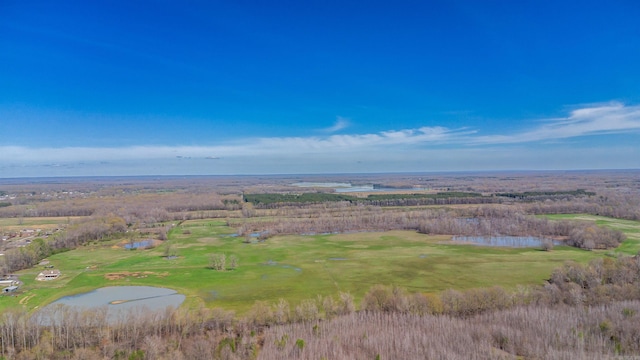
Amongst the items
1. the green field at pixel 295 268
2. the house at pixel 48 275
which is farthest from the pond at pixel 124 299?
the house at pixel 48 275

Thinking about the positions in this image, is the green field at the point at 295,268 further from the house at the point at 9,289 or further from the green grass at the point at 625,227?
the house at the point at 9,289

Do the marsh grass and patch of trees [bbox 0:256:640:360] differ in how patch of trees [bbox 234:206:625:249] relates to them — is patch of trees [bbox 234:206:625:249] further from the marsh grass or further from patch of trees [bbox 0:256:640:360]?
patch of trees [bbox 0:256:640:360]

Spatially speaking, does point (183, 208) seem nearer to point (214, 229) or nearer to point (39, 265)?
point (214, 229)

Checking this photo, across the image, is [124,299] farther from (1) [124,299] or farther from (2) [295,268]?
(2) [295,268]

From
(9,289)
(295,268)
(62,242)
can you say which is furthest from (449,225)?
(62,242)

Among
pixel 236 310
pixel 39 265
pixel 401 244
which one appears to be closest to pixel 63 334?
pixel 236 310

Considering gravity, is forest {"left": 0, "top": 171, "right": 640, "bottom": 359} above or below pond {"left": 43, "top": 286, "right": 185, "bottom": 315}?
above

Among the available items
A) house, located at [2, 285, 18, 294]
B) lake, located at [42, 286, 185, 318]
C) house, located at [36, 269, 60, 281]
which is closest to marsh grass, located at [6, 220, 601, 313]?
house, located at [36, 269, 60, 281]
